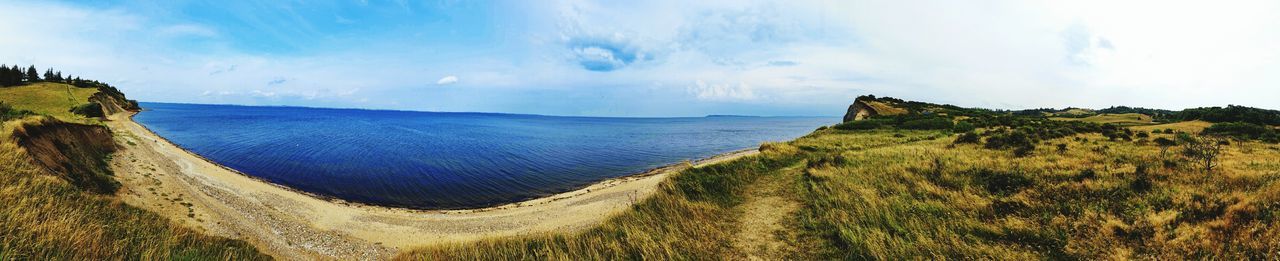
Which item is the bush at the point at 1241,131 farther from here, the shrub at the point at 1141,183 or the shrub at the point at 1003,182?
the shrub at the point at 1003,182

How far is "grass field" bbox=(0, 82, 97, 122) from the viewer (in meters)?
53.6

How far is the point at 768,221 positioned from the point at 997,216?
580cm

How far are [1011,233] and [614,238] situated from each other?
9.56 m

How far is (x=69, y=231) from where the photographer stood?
7.55 m

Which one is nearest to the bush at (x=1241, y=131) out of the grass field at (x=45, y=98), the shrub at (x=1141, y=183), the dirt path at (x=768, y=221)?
the shrub at (x=1141, y=183)

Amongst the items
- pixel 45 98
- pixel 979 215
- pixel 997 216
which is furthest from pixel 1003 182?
pixel 45 98

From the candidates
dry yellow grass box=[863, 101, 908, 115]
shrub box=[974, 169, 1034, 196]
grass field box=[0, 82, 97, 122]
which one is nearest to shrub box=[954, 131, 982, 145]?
shrub box=[974, 169, 1034, 196]

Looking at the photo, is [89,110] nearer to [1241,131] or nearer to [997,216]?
[997,216]

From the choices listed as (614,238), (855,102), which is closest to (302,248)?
(614,238)

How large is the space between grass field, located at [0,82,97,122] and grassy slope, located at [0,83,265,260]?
209 ft

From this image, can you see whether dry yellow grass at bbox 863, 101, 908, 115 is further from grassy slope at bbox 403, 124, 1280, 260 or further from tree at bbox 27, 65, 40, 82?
tree at bbox 27, 65, 40, 82

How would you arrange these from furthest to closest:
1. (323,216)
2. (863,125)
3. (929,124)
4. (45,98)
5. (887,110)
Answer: (45,98) < (887,110) < (863,125) < (929,124) < (323,216)

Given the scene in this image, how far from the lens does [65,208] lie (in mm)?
9508

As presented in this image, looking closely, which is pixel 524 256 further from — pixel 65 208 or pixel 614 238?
pixel 65 208
